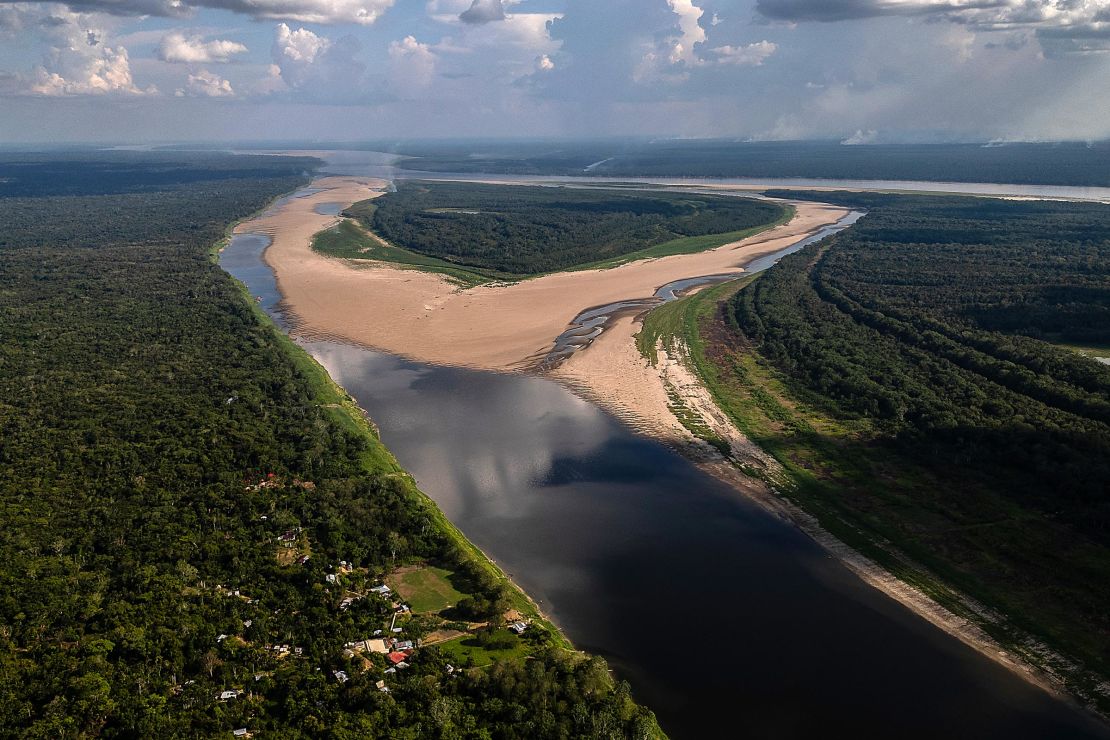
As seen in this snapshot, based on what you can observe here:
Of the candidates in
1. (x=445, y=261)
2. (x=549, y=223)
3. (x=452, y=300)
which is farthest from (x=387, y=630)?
(x=549, y=223)

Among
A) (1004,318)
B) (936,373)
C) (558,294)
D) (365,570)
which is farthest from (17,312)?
(1004,318)

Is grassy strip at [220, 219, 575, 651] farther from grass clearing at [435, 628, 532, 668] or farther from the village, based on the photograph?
grass clearing at [435, 628, 532, 668]

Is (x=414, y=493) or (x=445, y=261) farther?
(x=445, y=261)

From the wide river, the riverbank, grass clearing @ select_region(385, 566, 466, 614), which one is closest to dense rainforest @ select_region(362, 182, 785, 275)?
the riverbank

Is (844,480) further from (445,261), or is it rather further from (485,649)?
(445,261)

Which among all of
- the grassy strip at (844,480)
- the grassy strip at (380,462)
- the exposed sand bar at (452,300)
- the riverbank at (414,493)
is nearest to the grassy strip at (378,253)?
the exposed sand bar at (452,300)

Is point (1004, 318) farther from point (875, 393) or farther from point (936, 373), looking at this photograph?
point (875, 393)
